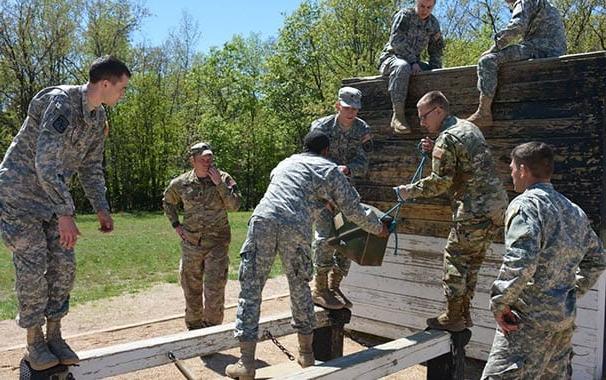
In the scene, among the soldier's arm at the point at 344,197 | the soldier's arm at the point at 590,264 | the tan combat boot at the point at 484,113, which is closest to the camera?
the soldier's arm at the point at 590,264

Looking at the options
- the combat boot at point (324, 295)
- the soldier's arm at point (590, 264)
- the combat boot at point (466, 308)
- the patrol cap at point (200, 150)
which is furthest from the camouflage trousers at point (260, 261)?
the patrol cap at point (200, 150)

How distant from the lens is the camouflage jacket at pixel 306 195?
13.9 ft

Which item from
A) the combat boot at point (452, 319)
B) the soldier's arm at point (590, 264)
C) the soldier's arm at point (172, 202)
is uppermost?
the soldier's arm at point (172, 202)

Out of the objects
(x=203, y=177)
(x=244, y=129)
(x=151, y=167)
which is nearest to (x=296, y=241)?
(x=203, y=177)

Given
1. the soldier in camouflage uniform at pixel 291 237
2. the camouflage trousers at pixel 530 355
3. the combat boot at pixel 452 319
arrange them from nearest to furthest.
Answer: the camouflage trousers at pixel 530 355
the soldier in camouflage uniform at pixel 291 237
the combat boot at pixel 452 319

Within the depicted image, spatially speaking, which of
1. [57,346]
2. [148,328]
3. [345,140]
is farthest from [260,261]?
[148,328]

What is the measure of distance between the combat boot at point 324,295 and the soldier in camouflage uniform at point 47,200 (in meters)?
2.53

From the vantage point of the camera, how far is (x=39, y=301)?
3787mm

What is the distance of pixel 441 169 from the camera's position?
4840 mm

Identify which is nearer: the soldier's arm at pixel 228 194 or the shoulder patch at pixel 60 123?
Result: the shoulder patch at pixel 60 123

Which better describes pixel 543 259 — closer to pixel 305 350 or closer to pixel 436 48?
pixel 305 350

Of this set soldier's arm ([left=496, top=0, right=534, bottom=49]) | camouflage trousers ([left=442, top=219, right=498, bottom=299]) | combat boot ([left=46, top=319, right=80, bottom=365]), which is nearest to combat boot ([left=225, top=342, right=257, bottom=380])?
combat boot ([left=46, top=319, right=80, bottom=365])

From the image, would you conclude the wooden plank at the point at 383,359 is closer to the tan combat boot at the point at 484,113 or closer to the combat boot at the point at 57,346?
the combat boot at the point at 57,346

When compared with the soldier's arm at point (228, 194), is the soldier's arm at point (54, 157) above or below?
above
